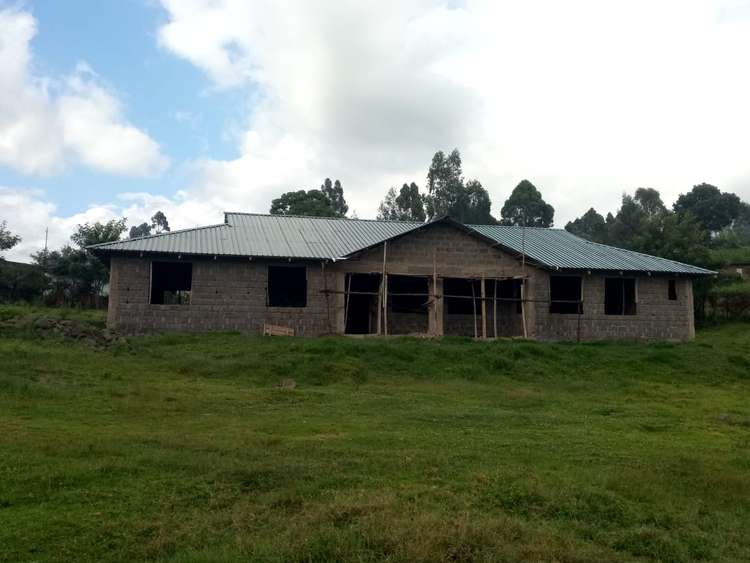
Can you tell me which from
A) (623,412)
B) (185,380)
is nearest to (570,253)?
(623,412)

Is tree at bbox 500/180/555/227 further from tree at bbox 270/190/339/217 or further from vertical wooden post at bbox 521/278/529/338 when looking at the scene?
vertical wooden post at bbox 521/278/529/338

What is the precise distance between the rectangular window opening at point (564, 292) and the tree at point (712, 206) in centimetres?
2899

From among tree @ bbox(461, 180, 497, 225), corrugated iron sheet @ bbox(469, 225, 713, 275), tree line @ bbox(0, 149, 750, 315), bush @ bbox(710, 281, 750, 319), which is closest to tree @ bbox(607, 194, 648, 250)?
tree line @ bbox(0, 149, 750, 315)

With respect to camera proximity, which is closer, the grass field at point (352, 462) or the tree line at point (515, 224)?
the grass field at point (352, 462)

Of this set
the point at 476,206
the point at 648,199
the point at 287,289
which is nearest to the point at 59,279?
the point at 287,289

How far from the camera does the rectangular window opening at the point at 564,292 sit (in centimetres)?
2580

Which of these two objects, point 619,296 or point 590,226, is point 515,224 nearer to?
point 590,226

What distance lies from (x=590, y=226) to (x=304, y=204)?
28570mm

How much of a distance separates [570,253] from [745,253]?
69.2 ft

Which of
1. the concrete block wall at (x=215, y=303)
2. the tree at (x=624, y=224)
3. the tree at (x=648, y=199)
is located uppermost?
the tree at (x=648, y=199)

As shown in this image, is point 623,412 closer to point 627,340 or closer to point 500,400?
point 500,400

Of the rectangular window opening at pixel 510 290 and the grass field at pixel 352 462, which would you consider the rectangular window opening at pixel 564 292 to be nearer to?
the rectangular window opening at pixel 510 290

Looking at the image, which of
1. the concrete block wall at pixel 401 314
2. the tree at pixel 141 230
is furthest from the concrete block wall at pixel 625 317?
the tree at pixel 141 230

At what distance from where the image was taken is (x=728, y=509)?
730 centimetres
